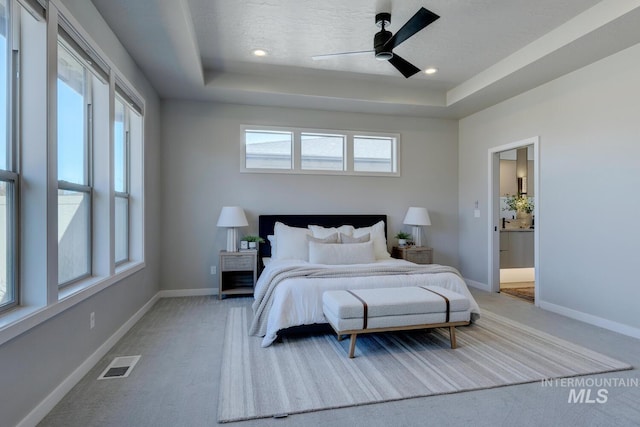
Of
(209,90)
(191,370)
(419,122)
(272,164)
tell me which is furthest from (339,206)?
(191,370)

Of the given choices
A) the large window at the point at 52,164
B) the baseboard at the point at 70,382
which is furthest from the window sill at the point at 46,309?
the baseboard at the point at 70,382

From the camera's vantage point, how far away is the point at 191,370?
262 centimetres

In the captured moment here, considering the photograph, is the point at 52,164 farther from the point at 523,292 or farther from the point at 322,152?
the point at 523,292

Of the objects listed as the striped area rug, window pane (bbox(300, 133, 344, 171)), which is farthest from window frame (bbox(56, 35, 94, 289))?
window pane (bbox(300, 133, 344, 171))

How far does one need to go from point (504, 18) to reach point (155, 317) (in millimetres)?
4751

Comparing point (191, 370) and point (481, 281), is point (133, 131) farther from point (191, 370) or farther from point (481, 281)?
point (481, 281)

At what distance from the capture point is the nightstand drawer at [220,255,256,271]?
470 cm

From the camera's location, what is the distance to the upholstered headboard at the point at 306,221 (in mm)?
5145

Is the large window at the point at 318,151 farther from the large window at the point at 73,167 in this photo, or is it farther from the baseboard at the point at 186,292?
the large window at the point at 73,167

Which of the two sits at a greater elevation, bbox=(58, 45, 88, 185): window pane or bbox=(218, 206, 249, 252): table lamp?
bbox=(58, 45, 88, 185): window pane

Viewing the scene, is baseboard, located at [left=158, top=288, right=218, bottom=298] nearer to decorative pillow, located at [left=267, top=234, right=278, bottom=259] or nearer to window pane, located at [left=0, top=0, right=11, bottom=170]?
decorative pillow, located at [left=267, top=234, right=278, bottom=259]

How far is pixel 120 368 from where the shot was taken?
263 centimetres

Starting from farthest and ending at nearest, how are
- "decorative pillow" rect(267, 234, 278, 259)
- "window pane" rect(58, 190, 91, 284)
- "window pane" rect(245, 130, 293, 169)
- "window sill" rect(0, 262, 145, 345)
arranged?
"window pane" rect(245, 130, 293, 169)
"decorative pillow" rect(267, 234, 278, 259)
"window pane" rect(58, 190, 91, 284)
"window sill" rect(0, 262, 145, 345)

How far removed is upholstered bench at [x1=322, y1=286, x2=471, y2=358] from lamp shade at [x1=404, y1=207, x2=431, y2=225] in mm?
2375
